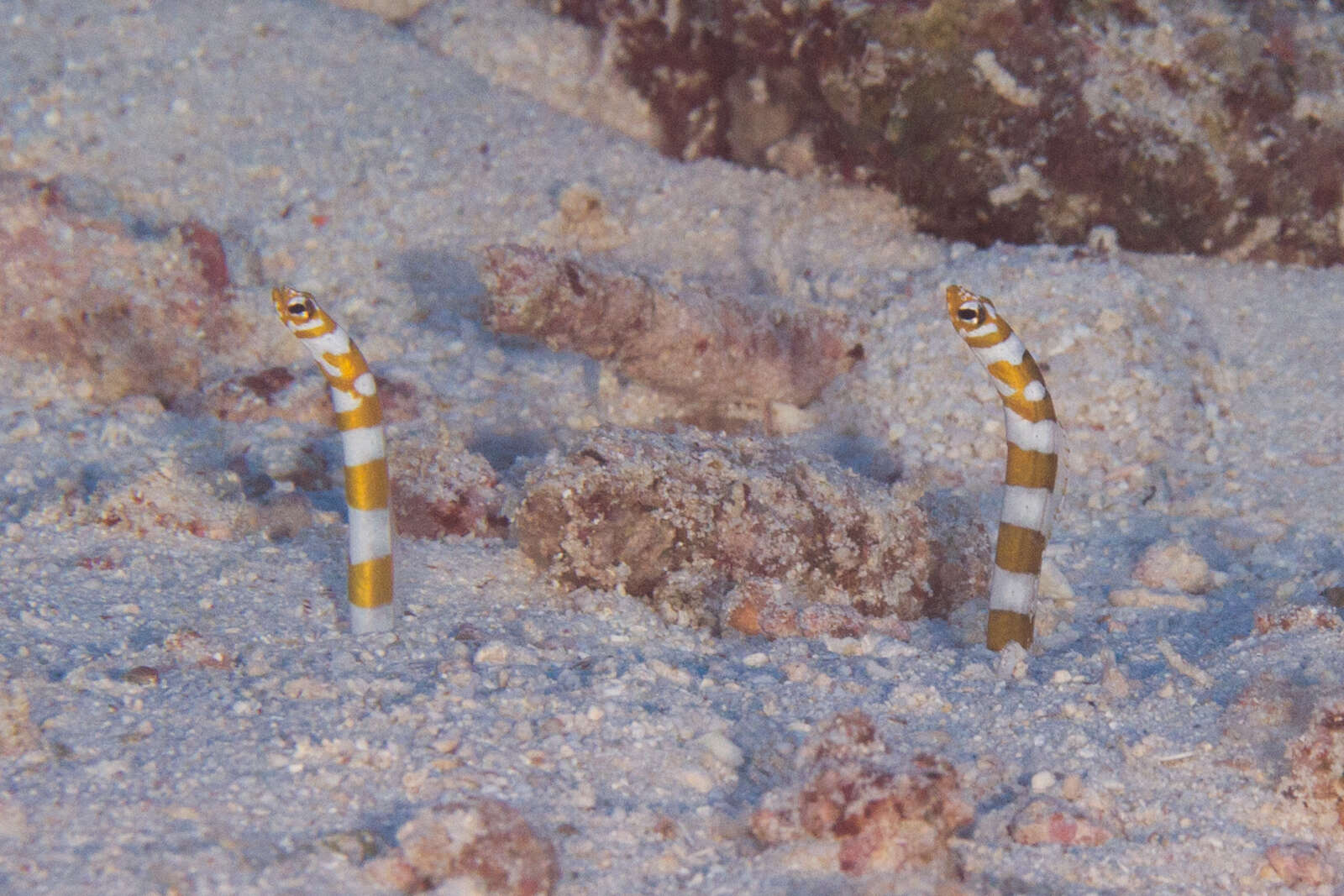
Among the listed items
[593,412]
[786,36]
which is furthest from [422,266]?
[786,36]

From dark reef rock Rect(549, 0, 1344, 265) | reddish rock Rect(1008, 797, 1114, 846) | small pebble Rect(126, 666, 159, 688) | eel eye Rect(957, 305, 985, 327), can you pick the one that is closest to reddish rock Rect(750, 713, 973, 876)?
reddish rock Rect(1008, 797, 1114, 846)

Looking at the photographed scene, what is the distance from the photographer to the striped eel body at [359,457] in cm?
268

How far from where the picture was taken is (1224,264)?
534 cm

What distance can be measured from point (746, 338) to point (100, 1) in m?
4.78

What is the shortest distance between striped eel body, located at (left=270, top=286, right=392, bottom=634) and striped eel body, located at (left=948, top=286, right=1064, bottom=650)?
Result: 1512 mm

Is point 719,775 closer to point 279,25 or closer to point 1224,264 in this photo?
point 1224,264

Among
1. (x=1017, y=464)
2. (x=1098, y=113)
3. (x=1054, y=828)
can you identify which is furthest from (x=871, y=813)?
(x=1098, y=113)

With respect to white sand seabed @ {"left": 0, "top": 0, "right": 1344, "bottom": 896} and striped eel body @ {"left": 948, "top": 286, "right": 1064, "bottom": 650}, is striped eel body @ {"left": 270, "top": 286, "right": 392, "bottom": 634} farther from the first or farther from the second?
striped eel body @ {"left": 948, "top": 286, "right": 1064, "bottom": 650}

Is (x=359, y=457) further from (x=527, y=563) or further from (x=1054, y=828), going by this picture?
(x=1054, y=828)

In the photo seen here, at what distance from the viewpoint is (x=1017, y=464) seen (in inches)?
114

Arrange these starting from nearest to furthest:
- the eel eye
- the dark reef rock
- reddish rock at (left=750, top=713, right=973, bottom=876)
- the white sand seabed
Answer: reddish rock at (left=750, top=713, right=973, bottom=876) → the white sand seabed → the eel eye → the dark reef rock

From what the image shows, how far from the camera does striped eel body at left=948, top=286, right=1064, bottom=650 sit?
2689 mm

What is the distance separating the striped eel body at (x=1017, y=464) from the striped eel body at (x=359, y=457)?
1512mm

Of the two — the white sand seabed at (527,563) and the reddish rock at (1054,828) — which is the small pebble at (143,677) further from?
the reddish rock at (1054,828)
